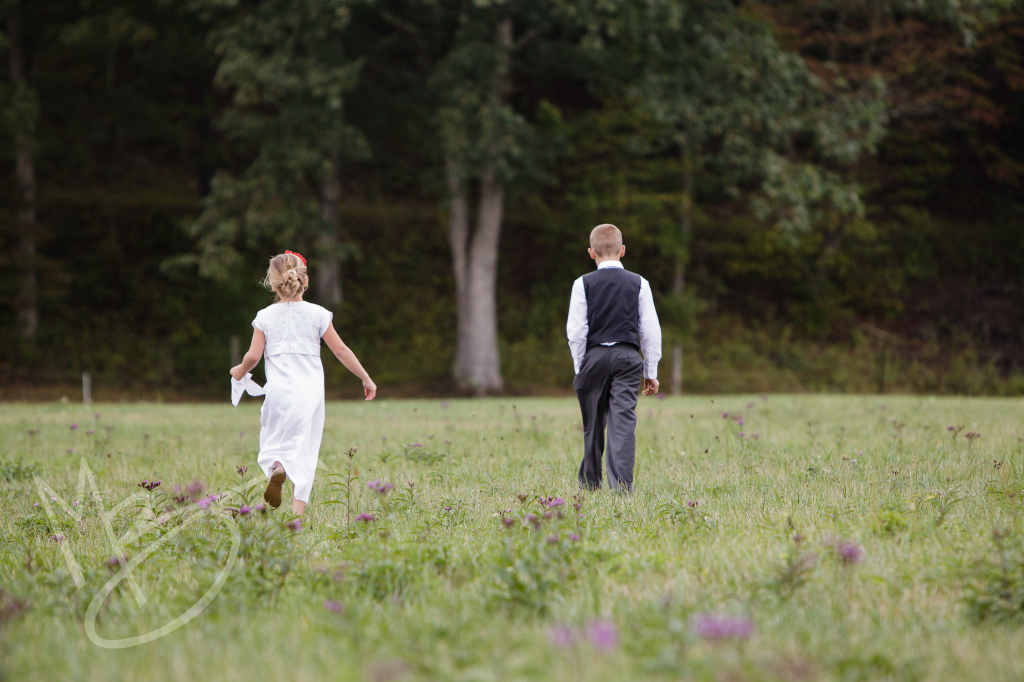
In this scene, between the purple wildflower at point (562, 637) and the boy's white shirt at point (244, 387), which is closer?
the purple wildflower at point (562, 637)

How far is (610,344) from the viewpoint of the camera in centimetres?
582

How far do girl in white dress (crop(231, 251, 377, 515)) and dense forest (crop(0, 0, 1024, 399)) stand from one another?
11625mm

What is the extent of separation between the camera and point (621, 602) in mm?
3131

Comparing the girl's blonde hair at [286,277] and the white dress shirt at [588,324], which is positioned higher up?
the girl's blonde hair at [286,277]

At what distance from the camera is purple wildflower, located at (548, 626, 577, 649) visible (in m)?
2.47

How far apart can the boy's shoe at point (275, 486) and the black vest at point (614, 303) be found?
2.35 metres

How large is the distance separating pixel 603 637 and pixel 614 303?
3.57m

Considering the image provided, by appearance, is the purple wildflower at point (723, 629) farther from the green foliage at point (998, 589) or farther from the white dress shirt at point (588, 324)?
the white dress shirt at point (588, 324)

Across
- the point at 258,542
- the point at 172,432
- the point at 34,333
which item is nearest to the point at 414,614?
the point at 258,542

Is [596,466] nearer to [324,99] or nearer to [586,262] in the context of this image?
[324,99]

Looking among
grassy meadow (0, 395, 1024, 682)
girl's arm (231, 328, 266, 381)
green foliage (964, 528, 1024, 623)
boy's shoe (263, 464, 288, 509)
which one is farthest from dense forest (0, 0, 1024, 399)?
green foliage (964, 528, 1024, 623)

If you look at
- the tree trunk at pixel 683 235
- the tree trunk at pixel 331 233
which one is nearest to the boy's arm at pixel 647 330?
the tree trunk at pixel 331 233

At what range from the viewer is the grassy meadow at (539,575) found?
99.5 inches

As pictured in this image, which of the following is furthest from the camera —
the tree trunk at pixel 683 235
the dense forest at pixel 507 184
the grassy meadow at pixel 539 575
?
the tree trunk at pixel 683 235
